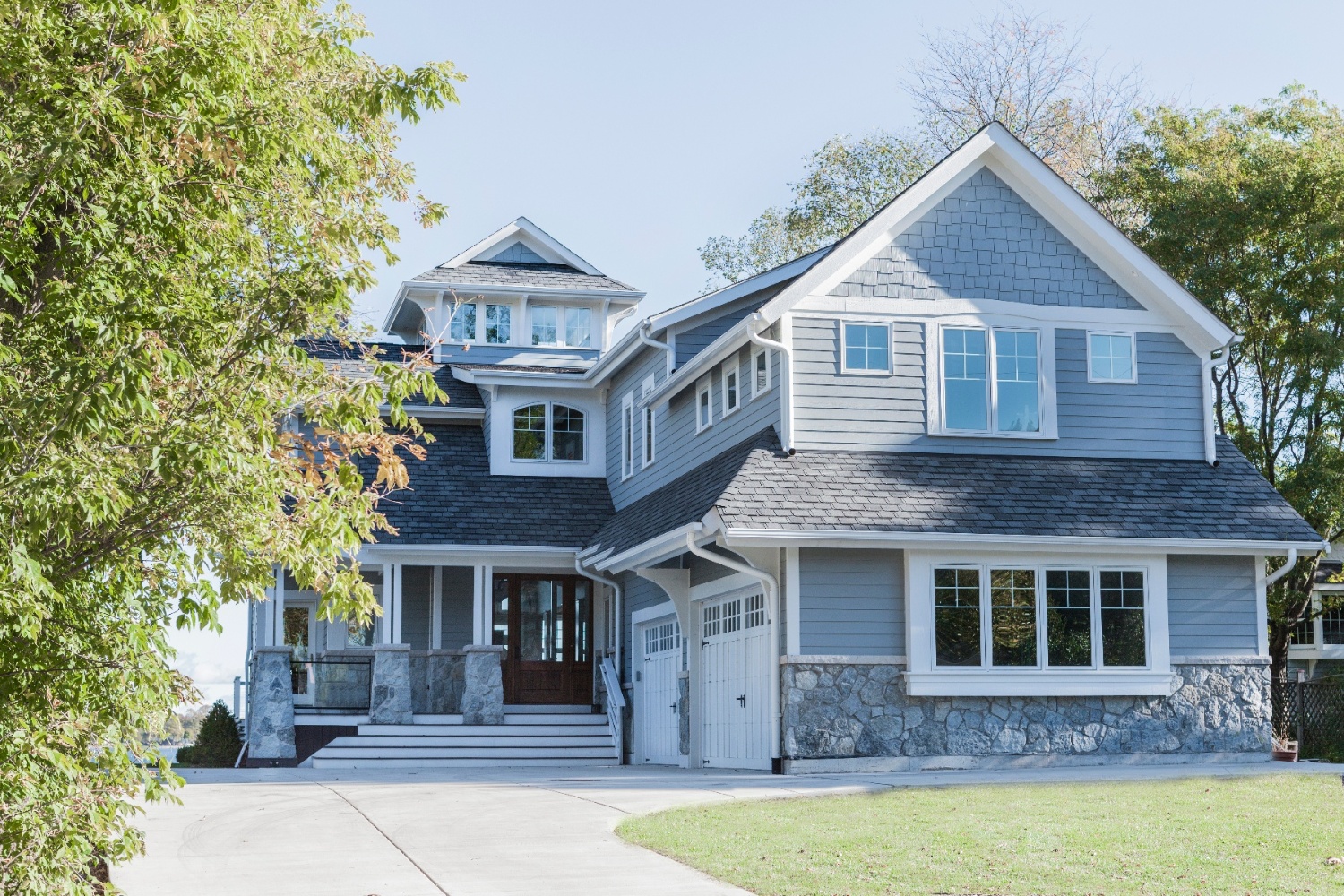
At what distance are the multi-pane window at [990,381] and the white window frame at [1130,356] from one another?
0.72 metres

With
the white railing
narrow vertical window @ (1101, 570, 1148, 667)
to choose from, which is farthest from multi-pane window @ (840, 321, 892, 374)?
the white railing

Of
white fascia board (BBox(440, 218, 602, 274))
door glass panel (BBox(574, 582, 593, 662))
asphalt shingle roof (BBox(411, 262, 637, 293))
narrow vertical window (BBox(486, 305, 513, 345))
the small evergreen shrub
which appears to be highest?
white fascia board (BBox(440, 218, 602, 274))

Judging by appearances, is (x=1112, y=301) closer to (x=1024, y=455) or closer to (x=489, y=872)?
(x=1024, y=455)

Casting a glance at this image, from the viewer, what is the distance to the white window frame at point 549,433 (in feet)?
82.4

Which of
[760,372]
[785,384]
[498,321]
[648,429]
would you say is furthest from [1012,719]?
[498,321]

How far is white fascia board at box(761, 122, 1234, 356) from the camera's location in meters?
18.0

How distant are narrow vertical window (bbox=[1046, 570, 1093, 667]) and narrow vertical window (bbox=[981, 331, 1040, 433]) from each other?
6.94 ft

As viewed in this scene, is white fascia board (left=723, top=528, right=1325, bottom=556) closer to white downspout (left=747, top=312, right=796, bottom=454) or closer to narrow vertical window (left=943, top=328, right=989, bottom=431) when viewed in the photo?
white downspout (left=747, top=312, right=796, bottom=454)

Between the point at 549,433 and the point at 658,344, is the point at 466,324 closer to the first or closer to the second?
the point at 549,433

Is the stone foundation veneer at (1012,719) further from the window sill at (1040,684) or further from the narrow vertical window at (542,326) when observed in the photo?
the narrow vertical window at (542,326)

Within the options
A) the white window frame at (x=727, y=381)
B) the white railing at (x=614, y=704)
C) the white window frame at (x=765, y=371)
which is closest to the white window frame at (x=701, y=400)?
the white window frame at (x=727, y=381)

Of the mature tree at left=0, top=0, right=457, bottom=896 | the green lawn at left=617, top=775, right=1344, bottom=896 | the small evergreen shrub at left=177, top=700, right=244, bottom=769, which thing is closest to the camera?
the mature tree at left=0, top=0, right=457, bottom=896

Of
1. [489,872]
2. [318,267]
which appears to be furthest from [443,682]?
[318,267]

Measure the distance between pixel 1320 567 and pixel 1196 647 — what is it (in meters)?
11.9
